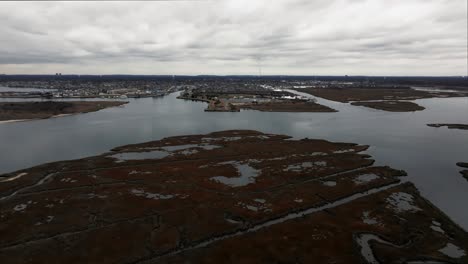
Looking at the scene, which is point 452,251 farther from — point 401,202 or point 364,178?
point 364,178

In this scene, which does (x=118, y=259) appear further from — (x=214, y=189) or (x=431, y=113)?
(x=431, y=113)

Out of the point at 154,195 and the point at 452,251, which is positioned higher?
the point at 154,195

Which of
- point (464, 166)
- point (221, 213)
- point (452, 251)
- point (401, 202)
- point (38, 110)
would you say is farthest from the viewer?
point (38, 110)

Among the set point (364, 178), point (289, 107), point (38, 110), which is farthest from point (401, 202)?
point (38, 110)

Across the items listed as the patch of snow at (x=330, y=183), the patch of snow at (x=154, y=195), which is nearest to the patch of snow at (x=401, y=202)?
the patch of snow at (x=330, y=183)

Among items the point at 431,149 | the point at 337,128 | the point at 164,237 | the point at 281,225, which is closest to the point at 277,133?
the point at 337,128

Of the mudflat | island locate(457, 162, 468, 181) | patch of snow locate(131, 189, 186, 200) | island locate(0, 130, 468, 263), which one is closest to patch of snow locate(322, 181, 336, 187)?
island locate(0, 130, 468, 263)
